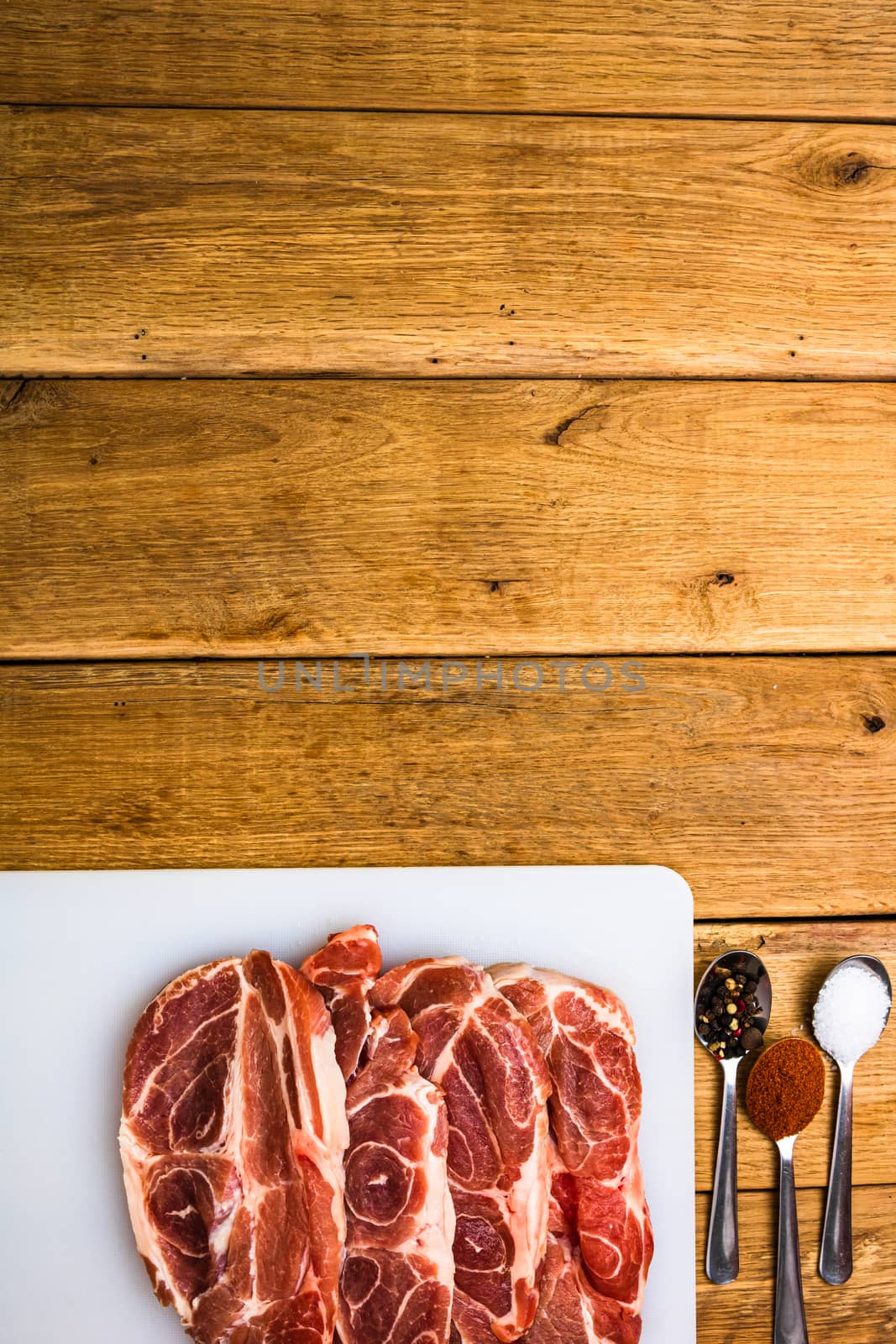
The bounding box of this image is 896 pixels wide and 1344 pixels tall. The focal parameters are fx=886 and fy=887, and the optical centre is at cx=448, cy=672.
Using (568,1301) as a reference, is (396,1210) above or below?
above

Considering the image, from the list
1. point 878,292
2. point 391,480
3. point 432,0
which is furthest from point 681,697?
point 432,0

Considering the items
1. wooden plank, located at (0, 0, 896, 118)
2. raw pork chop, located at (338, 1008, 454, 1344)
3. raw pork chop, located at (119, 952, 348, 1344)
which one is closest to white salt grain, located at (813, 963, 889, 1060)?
raw pork chop, located at (338, 1008, 454, 1344)

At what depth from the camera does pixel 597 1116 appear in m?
1.02

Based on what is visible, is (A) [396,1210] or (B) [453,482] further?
(B) [453,482]

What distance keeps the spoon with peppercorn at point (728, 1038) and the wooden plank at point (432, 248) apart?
2.53 ft

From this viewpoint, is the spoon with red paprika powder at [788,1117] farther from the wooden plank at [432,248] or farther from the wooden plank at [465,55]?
the wooden plank at [465,55]

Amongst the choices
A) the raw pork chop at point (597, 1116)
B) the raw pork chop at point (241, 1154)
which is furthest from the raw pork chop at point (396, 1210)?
the raw pork chop at point (597, 1116)

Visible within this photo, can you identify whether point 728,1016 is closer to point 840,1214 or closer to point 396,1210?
point 840,1214

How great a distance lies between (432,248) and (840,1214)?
1.31 meters

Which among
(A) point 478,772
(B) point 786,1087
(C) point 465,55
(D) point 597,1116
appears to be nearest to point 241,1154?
(D) point 597,1116

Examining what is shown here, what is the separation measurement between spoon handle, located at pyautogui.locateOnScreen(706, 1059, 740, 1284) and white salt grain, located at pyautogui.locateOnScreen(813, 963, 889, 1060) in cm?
15

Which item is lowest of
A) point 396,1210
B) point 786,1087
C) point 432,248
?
point 396,1210

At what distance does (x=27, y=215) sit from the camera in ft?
3.66

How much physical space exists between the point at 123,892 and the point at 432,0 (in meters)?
1.19
